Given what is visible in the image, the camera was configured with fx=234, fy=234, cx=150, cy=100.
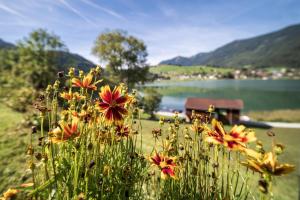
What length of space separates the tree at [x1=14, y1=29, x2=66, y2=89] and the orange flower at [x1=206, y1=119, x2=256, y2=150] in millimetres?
19968

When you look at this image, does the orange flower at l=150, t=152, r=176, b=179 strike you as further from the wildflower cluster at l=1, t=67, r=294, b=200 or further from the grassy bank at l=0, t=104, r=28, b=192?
the grassy bank at l=0, t=104, r=28, b=192

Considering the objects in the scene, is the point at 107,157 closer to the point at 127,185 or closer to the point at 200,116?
the point at 127,185

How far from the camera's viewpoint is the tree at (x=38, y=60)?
20703mm

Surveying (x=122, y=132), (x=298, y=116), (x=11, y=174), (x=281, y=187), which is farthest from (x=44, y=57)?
(x=298, y=116)

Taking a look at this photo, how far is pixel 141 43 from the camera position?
1489 inches

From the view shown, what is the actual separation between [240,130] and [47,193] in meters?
1.42

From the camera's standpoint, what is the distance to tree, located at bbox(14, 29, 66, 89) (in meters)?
20.7

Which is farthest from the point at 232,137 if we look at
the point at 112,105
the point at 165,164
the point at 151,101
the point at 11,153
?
the point at 151,101

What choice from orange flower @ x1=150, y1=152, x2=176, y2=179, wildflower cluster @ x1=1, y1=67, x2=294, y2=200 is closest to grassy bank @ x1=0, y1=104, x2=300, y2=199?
wildflower cluster @ x1=1, y1=67, x2=294, y2=200

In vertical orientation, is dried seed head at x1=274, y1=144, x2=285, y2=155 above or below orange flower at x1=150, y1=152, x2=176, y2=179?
above

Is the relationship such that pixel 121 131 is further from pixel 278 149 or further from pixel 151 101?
pixel 151 101

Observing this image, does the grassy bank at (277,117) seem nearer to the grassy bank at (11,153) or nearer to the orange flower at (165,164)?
the grassy bank at (11,153)

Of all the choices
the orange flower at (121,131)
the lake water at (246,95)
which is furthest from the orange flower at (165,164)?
the lake water at (246,95)

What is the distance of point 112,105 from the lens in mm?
1684
